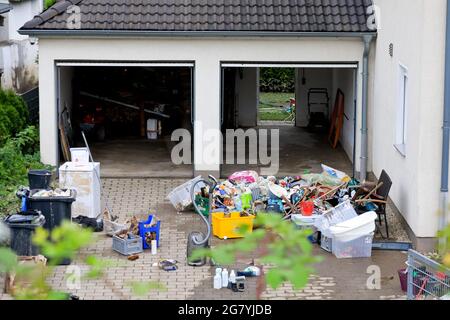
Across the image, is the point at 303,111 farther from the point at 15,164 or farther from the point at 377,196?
the point at 377,196

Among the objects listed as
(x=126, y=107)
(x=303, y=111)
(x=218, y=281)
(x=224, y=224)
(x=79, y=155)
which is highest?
(x=126, y=107)

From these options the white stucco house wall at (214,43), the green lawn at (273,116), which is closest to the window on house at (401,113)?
the white stucco house wall at (214,43)

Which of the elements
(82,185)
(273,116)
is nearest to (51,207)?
(82,185)

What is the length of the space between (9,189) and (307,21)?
251 inches

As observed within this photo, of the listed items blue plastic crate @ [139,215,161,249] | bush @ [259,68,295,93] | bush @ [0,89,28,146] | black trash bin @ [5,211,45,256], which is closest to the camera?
black trash bin @ [5,211,45,256]

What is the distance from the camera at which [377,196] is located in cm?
1465

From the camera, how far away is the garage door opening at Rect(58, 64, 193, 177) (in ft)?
71.1

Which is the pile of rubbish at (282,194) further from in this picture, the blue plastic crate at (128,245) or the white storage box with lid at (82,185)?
the white storage box with lid at (82,185)

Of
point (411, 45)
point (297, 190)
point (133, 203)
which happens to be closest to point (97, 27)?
point (133, 203)

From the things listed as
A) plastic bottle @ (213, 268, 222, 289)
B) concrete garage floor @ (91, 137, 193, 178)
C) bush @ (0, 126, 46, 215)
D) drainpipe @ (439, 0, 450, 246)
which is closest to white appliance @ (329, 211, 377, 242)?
drainpipe @ (439, 0, 450, 246)

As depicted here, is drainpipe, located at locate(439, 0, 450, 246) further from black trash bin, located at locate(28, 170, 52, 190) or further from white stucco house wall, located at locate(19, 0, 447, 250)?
black trash bin, located at locate(28, 170, 52, 190)

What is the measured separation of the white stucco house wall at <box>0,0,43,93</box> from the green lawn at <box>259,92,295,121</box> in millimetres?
6993

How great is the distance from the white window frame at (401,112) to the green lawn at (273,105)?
36.4ft

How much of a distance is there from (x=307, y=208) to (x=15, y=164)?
236 inches
